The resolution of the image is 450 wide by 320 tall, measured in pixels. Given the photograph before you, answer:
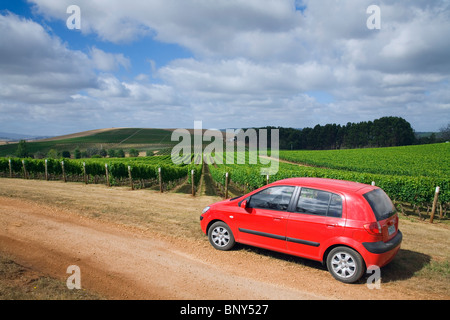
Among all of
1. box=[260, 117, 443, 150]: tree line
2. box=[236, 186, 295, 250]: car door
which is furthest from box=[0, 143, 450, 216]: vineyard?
box=[260, 117, 443, 150]: tree line

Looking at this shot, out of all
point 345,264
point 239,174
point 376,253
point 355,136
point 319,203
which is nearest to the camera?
point 376,253

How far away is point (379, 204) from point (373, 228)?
65 centimetres

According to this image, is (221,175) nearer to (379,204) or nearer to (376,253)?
(379,204)

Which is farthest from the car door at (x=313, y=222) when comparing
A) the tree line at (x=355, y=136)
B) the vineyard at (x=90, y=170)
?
the tree line at (x=355, y=136)

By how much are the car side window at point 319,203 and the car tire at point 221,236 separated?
1872mm

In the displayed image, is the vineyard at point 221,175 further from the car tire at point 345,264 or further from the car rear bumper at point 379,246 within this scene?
the car tire at point 345,264

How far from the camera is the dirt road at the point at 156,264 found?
15.8 ft

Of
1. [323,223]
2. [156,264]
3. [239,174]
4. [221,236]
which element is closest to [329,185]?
[323,223]

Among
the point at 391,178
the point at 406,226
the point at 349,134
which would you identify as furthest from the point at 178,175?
the point at 349,134

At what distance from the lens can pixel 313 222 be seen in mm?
5477

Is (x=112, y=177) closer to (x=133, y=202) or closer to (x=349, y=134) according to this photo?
(x=133, y=202)

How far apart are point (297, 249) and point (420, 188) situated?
1180cm

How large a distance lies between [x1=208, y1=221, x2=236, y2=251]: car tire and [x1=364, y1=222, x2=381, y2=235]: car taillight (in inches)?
118
